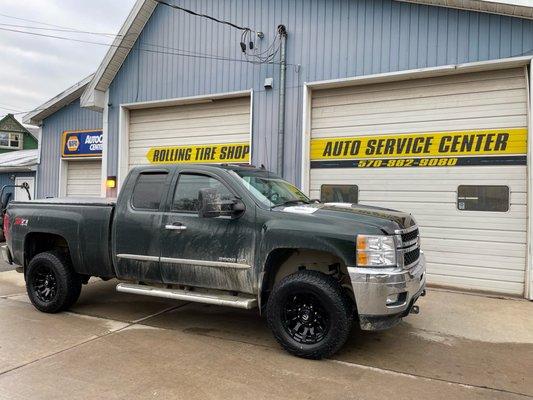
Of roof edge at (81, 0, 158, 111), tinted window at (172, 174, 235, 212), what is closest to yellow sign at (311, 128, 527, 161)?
tinted window at (172, 174, 235, 212)

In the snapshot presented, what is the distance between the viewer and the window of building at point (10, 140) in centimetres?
3520

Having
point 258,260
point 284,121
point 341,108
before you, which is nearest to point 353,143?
point 341,108

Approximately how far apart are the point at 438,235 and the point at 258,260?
4.75 m

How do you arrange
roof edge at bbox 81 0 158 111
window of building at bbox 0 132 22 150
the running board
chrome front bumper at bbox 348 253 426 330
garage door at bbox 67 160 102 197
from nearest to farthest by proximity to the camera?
chrome front bumper at bbox 348 253 426 330 < the running board < roof edge at bbox 81 0 158 111 < garage door at bbox 67 160 102 197 < window of building at bbox 0 132 22 150

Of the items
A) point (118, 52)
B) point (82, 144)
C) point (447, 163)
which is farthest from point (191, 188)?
point (82, 144)

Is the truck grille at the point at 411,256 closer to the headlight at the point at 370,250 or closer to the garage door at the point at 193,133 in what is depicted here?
the headlight at the point at 370,250

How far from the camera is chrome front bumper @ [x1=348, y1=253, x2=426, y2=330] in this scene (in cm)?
437

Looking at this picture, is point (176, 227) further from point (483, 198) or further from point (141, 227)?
point (483, 198)

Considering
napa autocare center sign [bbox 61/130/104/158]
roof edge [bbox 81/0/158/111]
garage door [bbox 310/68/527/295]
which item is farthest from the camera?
napa autocare center sign [bbox 61/130/104/158]

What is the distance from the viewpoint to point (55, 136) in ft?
50.6

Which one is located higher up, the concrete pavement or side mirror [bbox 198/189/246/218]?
side mirror [bbox 198/189/246/218]

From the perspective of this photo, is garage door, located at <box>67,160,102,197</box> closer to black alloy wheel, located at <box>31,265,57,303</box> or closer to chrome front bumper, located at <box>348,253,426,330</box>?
black alloy wheel, located at <box>31,265,57,303</box>

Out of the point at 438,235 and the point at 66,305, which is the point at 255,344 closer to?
the point at 66,305

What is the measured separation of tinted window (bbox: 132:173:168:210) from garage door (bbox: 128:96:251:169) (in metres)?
4.68
